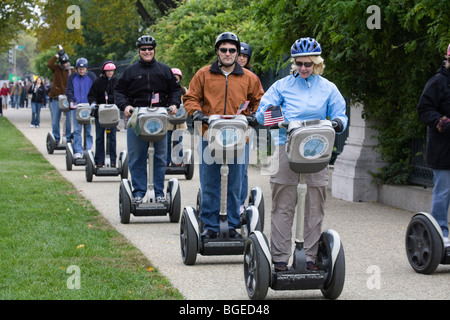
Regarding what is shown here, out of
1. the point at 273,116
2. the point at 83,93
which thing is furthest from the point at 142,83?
the point at 83,93

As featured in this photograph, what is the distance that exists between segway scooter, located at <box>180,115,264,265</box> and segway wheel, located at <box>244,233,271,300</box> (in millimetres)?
921

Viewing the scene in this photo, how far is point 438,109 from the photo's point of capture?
723 cm

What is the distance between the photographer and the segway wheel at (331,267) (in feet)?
19.2

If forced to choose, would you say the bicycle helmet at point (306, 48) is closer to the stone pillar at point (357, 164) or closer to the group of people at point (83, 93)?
the stone pillar at point (357, 164)

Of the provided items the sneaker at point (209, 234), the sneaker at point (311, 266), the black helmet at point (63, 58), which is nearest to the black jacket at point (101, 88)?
the black helmet at point (63, 58)

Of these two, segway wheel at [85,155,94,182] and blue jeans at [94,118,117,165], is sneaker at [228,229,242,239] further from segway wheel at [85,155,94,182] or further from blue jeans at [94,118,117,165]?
blue jeans at [94,118,117,165]

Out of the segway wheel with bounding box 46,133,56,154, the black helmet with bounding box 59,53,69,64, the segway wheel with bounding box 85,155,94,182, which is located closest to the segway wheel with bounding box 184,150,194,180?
the segway wheel with bounding box 85,155,94,182

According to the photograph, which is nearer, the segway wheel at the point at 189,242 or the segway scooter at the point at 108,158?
the segway wheel at the point at 189,242

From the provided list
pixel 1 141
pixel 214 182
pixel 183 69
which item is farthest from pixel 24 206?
pixel 1 141

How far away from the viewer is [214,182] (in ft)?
24.7

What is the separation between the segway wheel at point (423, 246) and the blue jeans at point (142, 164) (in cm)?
329

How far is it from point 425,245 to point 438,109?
44.8 inches

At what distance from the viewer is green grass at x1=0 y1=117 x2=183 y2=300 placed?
6152mm

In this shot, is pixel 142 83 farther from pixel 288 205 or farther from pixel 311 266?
pixel 311 266
